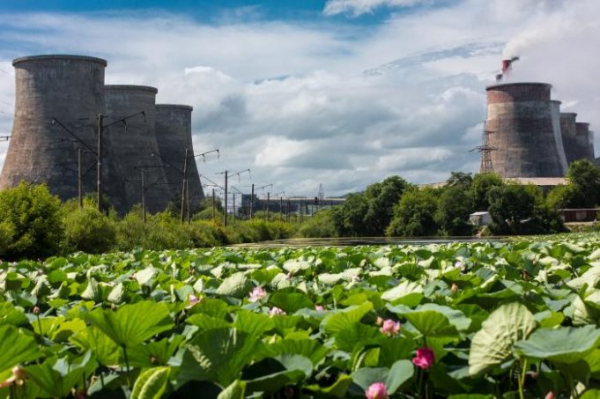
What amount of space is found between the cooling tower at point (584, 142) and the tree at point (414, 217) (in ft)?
82.6

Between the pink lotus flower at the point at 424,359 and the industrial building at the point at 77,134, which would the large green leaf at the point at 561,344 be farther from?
the industrial building at the point at 77,134

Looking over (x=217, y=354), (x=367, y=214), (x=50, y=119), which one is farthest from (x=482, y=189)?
(x=217, y=354)

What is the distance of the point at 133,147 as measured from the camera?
119 feet

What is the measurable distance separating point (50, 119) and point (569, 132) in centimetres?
4872

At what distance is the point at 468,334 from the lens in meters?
1.37

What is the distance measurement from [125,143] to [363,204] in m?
17.2

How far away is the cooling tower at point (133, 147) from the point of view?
1406 inches

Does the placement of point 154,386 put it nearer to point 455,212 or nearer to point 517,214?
point 517,214

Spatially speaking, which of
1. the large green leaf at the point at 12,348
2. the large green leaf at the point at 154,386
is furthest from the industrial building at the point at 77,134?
the large green leaf at the point at 154,386

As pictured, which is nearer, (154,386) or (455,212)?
(154,386)

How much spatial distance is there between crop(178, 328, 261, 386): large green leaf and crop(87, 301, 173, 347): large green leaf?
15cm

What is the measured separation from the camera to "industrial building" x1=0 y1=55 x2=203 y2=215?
30.6 m

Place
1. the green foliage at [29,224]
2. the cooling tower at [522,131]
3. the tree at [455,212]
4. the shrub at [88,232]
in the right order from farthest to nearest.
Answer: the cooling tower at [522,131] → the tree at [455,212] → the shrub at [88,232] → the green foliage at [29,224]

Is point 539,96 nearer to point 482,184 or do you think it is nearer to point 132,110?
point 482,184
